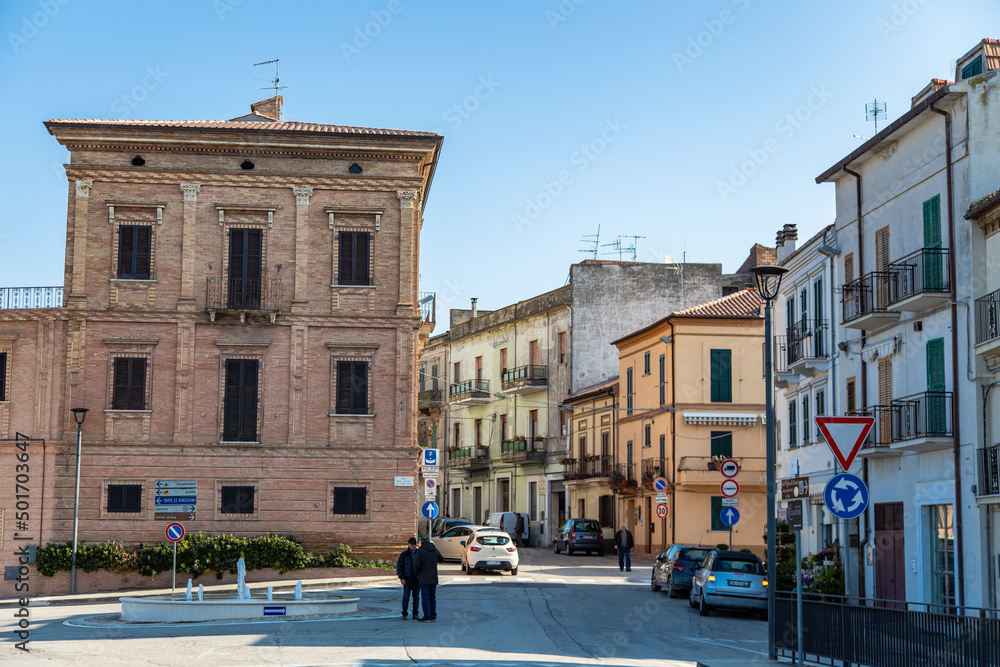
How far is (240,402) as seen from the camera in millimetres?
35844

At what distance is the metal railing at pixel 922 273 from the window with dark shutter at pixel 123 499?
22.1 m

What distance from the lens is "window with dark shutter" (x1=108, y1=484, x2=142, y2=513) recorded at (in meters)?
35.0

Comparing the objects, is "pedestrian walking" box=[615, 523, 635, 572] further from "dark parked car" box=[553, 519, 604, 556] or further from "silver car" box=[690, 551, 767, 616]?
"silver car" box=[690, 551, 767, 616]

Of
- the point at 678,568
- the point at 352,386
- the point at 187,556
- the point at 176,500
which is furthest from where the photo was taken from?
the point at 352,386

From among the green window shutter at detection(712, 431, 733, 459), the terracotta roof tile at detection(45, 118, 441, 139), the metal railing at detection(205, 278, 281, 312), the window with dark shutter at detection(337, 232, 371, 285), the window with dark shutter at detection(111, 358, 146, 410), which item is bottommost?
the green window shutter at detection(712, 431, 733, 459)

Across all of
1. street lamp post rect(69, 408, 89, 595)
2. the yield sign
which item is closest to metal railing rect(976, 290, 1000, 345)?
the yield sign

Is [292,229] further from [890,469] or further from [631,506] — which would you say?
[631,506]

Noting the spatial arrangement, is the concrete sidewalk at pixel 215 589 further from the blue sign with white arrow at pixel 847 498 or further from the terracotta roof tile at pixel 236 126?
the blue sign with white arrow at pixel 847 498

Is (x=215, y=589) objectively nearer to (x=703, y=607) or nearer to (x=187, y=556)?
(x=187, y=556)

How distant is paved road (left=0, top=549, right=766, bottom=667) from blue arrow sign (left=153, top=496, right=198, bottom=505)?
5.97 metres

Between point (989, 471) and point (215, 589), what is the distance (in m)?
20.1

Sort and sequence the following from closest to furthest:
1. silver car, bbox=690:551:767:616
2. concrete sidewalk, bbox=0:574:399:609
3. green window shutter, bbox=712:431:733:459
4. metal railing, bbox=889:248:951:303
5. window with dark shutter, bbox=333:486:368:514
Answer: metal railing, bbox=889:248:951:303 < silver car, bbox=690:551:767:616 < concrete sidewalk, bbox=0:574:399:609 < window with dark shutter, bbox=333:486:368:514 < green window shutter, bbox=712:431:733:459

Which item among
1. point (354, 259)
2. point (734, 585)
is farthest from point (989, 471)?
point (354, 259)

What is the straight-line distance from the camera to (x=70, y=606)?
28.8 meters
